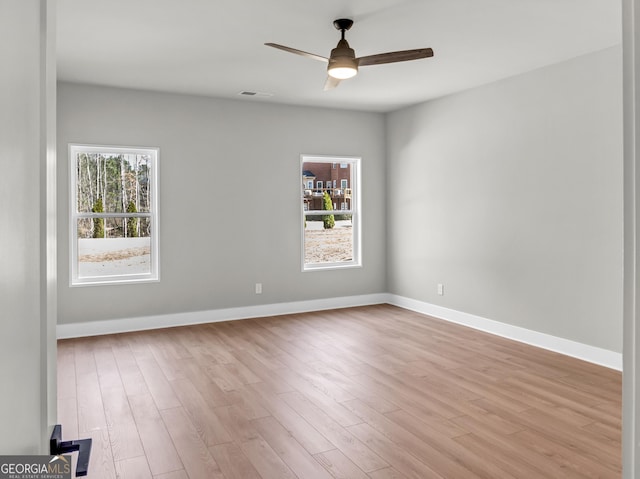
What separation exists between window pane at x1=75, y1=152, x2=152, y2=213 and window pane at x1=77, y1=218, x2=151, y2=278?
16 cm

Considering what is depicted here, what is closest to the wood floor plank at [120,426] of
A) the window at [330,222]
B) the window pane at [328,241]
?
the window at [330,222]

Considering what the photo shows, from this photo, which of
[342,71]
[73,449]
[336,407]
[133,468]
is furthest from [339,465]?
[342,71]

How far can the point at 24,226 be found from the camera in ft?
1.58

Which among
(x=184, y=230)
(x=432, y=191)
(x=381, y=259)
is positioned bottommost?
(x=381, y=259)

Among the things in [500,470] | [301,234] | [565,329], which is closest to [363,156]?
[301,234]

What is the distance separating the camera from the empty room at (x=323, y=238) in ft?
8.07

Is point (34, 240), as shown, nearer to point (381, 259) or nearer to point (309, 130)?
point (309, 130)

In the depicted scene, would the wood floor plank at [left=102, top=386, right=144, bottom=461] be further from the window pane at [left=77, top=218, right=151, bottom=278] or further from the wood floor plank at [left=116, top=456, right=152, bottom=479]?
the window pane at [left=77, top=218, right=151, bottom=278]

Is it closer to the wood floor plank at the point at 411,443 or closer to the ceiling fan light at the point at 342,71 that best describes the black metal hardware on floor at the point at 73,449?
the wood floor plank at the point at 411,443

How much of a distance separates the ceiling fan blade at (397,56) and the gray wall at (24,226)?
297 cm

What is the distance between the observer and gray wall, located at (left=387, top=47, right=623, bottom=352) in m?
4.15

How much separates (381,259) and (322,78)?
300 cm

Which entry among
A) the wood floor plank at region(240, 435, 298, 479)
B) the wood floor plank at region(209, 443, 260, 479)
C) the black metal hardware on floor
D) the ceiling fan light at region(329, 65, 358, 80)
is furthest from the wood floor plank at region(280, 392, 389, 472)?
the ceiling fan light at region(329, 65, 358, 80)

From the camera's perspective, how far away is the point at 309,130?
21.2 feet
